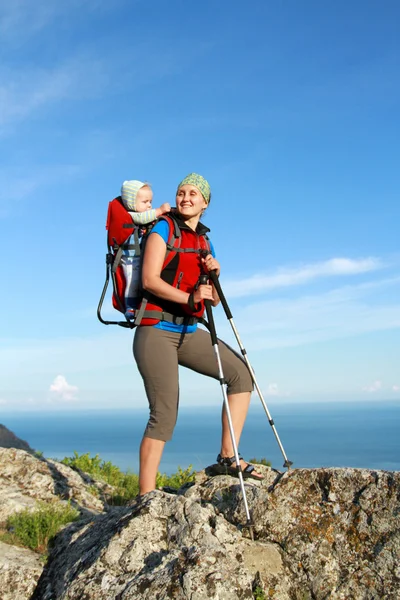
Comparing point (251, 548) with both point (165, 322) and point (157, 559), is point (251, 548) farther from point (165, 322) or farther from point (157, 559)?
point (165, 322)

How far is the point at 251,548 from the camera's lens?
4938 millimetres

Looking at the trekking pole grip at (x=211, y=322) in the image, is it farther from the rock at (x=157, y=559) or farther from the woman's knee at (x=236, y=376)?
the rock at (x=157, y=559)

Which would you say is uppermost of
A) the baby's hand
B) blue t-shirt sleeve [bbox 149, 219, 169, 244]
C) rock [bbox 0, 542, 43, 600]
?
the baby's hand

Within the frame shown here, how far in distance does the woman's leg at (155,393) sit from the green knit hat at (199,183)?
1745mm

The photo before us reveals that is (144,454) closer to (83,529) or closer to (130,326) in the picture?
(83,529)

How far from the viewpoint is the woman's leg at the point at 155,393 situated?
636 cm

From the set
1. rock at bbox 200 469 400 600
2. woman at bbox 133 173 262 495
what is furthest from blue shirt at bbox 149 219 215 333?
rock at bbox 200 469 400 600

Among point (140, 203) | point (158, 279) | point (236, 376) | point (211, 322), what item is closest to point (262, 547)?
point (236, 376)

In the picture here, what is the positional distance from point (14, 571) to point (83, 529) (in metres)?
0.79

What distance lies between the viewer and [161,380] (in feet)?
21.1

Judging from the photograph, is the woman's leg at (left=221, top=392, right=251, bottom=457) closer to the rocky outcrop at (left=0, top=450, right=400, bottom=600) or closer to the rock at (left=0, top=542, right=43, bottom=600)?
the rocky outcrop at (left=0, top=450, right=400, bottom=600)

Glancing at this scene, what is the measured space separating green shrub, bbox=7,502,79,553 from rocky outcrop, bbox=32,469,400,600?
0.99 m

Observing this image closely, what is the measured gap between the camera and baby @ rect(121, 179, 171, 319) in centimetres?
662

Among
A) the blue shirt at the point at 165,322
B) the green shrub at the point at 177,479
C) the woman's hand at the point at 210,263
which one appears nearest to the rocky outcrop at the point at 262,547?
the blue shirt at the point at 165,322
